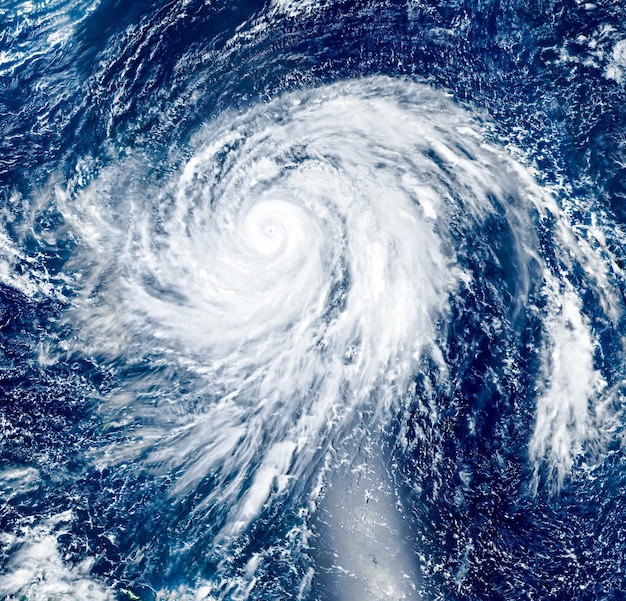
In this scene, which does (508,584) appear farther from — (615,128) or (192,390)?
(615,128)

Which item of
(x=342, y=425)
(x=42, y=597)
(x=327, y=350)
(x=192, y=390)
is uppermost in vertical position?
(x=327, y=350)

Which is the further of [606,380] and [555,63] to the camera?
[555,63]

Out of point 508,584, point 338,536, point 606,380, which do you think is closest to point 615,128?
point 606,380

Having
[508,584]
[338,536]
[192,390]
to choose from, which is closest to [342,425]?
[338,536]

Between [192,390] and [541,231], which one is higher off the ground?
[541,231]

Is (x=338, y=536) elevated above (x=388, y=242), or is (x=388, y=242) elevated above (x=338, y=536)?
(x=388, y=242)

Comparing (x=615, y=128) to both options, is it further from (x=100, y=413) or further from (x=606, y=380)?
(x=100, y=413)
